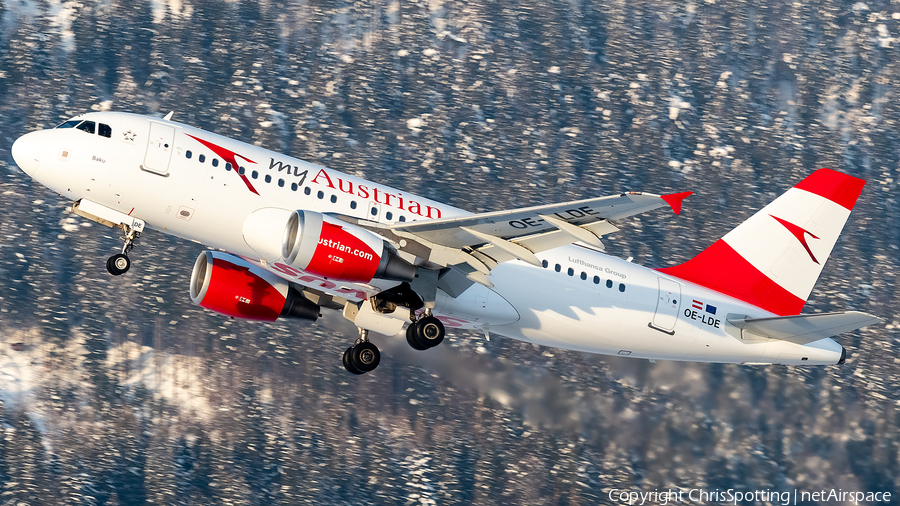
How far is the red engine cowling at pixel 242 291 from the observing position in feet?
103

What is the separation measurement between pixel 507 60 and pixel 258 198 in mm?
75755

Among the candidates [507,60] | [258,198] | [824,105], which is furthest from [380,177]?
[258,198]

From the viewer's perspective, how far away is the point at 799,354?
32.2 m

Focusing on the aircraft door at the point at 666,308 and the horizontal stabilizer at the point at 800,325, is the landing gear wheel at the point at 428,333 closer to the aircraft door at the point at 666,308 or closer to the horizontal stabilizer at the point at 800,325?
the aircraft door at the point at 666,308

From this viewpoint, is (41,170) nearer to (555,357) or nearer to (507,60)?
(555,357)

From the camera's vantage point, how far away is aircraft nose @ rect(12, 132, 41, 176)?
89.7 feet

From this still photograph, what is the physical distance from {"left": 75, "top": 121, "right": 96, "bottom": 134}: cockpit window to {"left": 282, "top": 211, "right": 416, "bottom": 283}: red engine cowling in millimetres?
6718

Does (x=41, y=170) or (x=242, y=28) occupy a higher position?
(x=41, y=170)

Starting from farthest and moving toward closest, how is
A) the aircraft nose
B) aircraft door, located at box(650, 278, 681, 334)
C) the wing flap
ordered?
aircraft door, located at box(650, 278, 681, 334) → the aircraft nose → the wing flap

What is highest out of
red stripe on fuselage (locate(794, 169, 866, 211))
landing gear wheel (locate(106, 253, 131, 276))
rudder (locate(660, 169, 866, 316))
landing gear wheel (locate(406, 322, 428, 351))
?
red stripe on fuselage (locate(794, 169, 866, 211))

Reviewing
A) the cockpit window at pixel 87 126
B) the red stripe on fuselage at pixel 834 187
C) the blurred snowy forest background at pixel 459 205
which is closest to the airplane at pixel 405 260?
the cockpit window at pixel 87 126

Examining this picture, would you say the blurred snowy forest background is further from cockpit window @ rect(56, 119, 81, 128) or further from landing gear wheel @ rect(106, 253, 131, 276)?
cockpit window @ rect(56, 119, 81, 128)

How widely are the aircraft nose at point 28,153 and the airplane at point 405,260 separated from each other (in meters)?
0.04

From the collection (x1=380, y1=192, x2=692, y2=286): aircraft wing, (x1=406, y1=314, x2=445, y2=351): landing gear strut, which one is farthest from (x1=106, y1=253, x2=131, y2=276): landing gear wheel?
(x1=406, y1=314, x2=445, y2=351): landing gear strut
